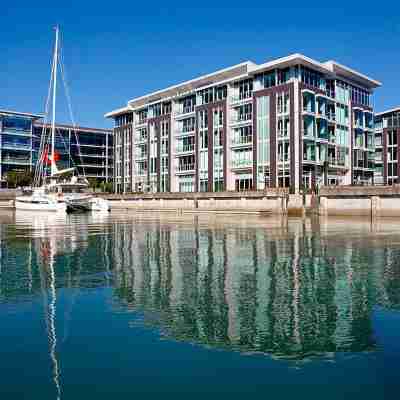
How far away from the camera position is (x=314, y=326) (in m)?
10.5

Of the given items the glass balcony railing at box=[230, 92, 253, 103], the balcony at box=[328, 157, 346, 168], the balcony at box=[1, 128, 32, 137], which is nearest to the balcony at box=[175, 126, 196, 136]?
the glass balcony railing at box=[230, 92, 253, 103]

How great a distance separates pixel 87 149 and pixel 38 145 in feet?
45.4

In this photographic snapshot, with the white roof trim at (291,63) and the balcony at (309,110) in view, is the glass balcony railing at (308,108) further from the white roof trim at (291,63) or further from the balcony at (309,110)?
the white roof trim at (291,63)

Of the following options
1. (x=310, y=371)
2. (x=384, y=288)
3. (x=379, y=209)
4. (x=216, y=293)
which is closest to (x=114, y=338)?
(x=310, y=371)

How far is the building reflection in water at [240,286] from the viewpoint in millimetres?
9953

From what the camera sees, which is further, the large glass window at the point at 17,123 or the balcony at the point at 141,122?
the large glass window at the point at 17,123

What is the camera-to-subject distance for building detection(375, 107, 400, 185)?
98312mm

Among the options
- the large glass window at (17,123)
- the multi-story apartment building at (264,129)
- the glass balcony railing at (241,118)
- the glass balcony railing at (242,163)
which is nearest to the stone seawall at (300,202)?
the multi-story apartment building at (264,129)

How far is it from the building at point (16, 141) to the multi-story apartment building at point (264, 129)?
41.5 meters

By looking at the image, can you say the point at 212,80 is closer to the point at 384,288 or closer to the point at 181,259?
Answer: the point at 181,259

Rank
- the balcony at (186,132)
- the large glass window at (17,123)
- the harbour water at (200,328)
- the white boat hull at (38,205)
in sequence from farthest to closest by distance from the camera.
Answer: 1. the large glass window at (17,123)
2. the balcony at (186,132)
3. the white boat hull at (38,205)
4. the harbour water at (200,328)

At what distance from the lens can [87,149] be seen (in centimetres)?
13938

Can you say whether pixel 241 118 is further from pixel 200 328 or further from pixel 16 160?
pixel 200 328

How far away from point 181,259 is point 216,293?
7.20 metres
